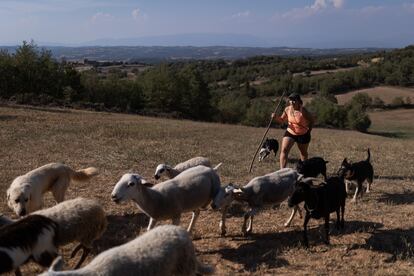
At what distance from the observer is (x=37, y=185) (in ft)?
32.0

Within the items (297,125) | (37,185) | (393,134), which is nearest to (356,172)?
(297,125)

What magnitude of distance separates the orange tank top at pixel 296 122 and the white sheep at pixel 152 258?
6695 millimetres

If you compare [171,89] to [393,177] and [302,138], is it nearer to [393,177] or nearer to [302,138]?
[393,177]

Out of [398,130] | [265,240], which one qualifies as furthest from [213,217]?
[398,130]

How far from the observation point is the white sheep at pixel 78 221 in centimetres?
755

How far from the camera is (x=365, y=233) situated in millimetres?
9922

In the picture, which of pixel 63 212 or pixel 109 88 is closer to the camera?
pixel 63 212

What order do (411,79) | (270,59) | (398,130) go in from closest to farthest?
(398,130)
(411,79)
(270,59)

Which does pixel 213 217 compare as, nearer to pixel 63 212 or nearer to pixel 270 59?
pixel 63 212

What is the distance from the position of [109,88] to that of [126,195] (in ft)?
180

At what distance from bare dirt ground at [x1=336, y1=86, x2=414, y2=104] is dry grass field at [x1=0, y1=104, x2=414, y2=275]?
66868 millimetres

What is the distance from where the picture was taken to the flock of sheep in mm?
6223

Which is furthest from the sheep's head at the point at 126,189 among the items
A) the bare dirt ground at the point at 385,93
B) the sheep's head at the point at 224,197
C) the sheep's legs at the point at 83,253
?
the bare dirt ground at the point at 385,93

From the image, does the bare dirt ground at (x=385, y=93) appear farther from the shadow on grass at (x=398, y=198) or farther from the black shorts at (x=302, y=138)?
the black shorts at (x=302, y=138)
